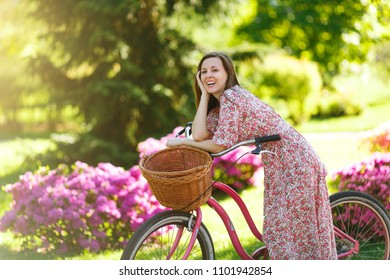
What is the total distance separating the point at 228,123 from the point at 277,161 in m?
0.33

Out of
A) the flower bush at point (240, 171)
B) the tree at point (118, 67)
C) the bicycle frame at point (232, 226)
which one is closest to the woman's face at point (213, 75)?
the bicycle frame at point (232, 226)

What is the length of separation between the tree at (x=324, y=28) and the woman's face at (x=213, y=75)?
3.27m

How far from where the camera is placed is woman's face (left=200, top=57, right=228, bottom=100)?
283 centimetres

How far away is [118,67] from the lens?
23.2 feet

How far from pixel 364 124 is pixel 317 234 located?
6.01m

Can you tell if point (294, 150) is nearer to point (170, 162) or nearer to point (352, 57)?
point (170, 162)

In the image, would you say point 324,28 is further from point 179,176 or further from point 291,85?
point 179,176

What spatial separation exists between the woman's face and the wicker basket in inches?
13.3

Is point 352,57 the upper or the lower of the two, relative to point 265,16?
lower

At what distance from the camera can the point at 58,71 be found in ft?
23.2

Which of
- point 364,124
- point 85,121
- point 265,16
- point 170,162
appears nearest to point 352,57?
→ point 364,124

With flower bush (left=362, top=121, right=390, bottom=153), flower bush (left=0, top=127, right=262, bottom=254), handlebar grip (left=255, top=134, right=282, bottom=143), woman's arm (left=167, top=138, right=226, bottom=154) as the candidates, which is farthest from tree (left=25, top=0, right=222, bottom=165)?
handlebar grip (left=255, top=134, right=282, bottom=143)

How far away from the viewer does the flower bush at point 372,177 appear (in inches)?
160

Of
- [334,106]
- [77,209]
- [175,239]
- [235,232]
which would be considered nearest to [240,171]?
[77,209]
